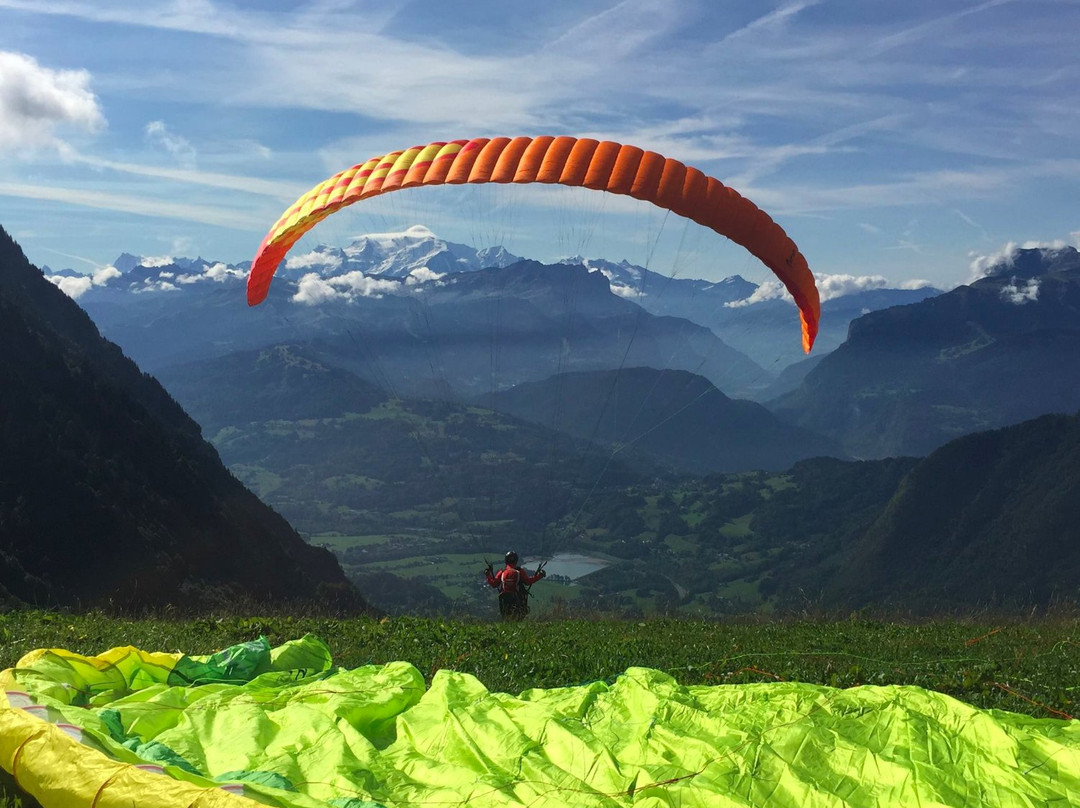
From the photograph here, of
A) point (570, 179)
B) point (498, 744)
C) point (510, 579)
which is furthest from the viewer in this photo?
point (510, 579)

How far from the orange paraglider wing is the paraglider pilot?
5.65 meters

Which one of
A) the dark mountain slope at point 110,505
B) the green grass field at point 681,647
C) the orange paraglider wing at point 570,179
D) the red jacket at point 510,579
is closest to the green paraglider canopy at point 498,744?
the green grass field at point 681,647

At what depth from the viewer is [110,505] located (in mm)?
46688

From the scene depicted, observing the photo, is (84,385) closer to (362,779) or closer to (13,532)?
(13,532)

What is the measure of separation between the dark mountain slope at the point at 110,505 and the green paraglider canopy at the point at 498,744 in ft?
97.7

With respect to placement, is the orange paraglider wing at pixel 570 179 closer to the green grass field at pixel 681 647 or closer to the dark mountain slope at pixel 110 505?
the green grass field at pixel 681 647

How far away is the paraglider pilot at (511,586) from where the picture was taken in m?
14.2

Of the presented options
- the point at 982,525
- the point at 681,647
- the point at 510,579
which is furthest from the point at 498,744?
the point at 982,525

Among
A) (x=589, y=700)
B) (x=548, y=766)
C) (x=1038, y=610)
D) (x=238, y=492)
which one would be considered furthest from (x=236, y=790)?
(x=238, y=492)

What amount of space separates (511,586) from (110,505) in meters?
39.2

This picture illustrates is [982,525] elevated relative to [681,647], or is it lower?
lower

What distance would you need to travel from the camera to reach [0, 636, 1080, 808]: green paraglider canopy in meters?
5.01

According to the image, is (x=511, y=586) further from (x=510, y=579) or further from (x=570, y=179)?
(x=570, y=179)

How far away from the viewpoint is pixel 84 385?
177 ft
